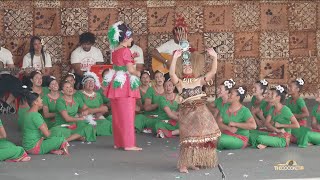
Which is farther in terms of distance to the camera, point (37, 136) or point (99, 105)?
point (99, 105)

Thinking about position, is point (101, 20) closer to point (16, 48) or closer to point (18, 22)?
point (18, 22)

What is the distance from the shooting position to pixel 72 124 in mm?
8148

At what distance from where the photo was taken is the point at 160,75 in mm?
8828

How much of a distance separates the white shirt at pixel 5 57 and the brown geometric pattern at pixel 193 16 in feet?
8.77

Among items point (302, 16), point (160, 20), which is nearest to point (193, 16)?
point (160, 20)

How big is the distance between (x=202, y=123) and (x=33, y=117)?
183cm

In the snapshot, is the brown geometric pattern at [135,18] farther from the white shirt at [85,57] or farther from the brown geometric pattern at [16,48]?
the brown geometric pattern at [16,48]

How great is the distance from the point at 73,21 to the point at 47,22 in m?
0.40

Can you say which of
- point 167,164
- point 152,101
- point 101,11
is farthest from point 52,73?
point 167,164

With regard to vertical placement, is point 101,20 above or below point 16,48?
above

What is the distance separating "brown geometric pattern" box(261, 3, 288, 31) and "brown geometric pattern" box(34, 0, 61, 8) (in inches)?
127

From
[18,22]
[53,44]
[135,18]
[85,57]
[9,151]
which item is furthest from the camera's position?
[135,18]

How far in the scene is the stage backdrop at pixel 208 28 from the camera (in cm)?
1075

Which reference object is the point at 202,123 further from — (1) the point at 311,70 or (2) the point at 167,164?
(1) the point at 311,70
